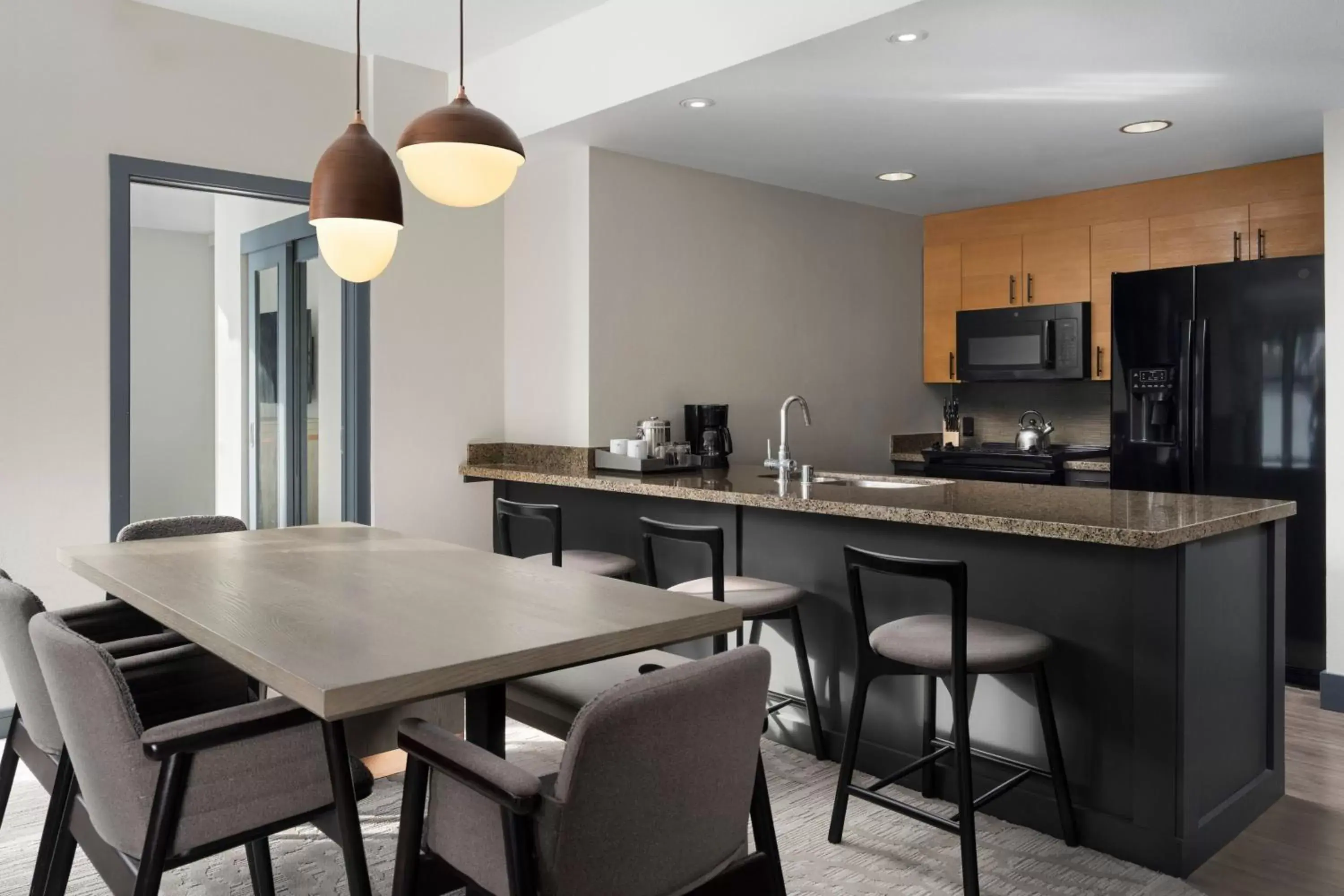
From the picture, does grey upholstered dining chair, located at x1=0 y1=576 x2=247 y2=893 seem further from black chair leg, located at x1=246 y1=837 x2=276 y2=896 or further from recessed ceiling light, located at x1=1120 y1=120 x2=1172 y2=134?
recessed ceiling light, located at x1=1120 y1=120 x2=1172 y2=134

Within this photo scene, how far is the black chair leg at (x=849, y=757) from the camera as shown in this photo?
256 cm

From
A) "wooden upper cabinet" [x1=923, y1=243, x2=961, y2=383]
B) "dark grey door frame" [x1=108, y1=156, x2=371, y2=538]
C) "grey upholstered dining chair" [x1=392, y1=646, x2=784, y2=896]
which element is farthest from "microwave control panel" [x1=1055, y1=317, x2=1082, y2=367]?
"grey upholstered dining chair" [x1=392, y1=646, x2=784, y2=896]

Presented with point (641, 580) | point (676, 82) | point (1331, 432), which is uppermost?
point (676, 82)

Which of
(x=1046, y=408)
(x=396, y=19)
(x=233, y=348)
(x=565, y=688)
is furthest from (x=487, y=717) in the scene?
(x=233, y=348)

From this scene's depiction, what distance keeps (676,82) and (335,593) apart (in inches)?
85.8

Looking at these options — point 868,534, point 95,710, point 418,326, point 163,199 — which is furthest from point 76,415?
point 163,199

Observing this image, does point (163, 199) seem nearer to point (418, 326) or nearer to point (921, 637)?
point (418, 326)

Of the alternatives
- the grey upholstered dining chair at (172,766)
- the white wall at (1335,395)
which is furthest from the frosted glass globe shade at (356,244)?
the white wall at (1335,395)

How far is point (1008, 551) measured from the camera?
2756 millimetres

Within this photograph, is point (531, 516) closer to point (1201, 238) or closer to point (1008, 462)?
point (1008, 462)

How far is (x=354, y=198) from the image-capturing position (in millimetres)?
2279

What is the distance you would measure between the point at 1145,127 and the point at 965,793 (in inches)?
113

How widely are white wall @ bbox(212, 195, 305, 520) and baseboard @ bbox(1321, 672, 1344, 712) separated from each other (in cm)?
521

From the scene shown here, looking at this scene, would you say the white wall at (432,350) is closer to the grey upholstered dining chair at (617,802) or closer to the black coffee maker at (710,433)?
the black coffee maker at (710,433)
